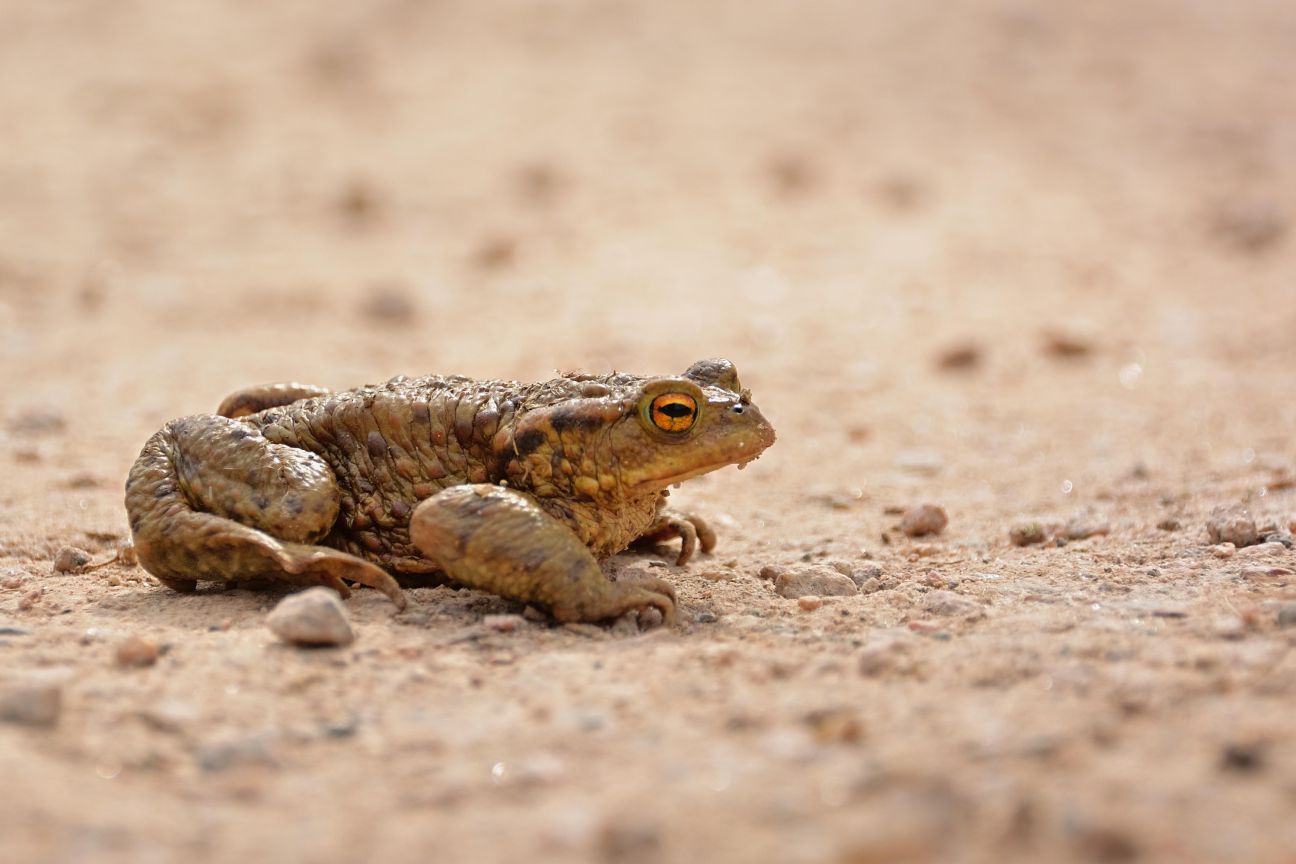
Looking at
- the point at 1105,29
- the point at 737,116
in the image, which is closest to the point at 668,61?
the point at 737,116

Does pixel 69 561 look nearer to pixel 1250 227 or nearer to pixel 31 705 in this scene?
pixel 31 705

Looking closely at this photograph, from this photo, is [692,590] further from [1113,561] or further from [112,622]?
[112,622]

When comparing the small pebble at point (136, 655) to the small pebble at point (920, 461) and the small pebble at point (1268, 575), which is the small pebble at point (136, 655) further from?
the small pebble at point (920, 461)

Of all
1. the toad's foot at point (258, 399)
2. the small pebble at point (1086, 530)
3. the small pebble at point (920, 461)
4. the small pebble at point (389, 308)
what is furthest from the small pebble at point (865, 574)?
the small pebble at point (389, 308)

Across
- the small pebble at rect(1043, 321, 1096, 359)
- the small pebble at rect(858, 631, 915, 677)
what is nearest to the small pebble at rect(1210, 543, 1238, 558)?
the small pebble at rect(858, 631, 915, 677)

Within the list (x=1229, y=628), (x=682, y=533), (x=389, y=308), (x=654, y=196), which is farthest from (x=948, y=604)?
(x=654, y=196)

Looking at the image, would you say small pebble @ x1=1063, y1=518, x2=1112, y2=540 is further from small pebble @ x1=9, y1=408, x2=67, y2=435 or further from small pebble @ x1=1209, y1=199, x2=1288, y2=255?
small pebble @ x1=1209, y1=199, x2=1288, y2=255
